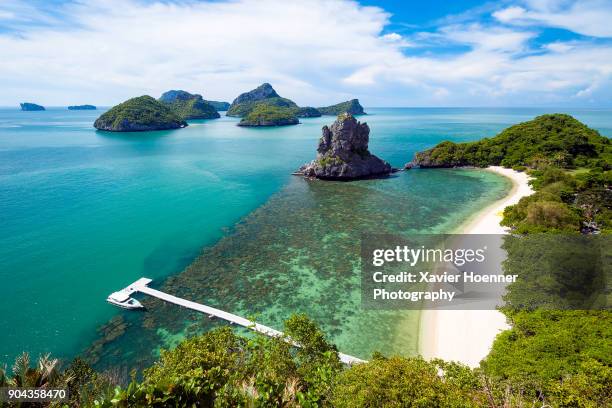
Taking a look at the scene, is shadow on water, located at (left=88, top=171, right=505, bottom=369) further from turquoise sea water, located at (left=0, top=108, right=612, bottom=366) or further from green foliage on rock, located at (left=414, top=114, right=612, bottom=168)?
green foliage on rock, located at (left=414, top=114, right=612, bottom=168)

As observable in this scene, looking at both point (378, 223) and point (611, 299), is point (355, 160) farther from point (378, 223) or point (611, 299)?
point (611, 299)

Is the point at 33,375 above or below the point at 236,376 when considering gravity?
above

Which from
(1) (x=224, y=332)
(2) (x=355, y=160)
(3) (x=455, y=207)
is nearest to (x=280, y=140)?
(2) (x=355, y=160)

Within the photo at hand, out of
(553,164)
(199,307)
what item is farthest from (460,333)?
(553,164)

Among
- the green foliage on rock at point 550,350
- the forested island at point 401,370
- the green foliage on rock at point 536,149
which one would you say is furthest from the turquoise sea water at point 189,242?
the green foliage on rock at point 536,149

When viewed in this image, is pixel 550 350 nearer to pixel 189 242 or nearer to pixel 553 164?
pixel 189 242

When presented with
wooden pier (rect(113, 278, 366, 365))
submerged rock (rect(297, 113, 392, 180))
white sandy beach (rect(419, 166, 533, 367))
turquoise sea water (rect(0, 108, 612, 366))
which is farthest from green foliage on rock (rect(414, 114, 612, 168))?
wooden pier (rect(113, 278, 366, 365))

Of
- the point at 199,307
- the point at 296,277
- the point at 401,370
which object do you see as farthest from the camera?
the point at 296,277
